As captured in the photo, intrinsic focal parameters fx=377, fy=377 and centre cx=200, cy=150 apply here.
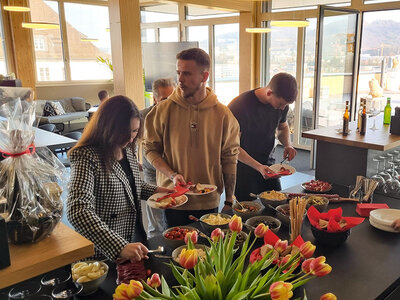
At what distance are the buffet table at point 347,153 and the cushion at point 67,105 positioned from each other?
7803 millimetres

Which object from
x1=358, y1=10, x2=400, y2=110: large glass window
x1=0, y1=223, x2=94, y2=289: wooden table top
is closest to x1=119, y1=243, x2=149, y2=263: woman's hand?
x1=0, y1=223, x2=94, y2=289: wooden table top

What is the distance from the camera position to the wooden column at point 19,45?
8539 mm

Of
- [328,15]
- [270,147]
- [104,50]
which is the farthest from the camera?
[104,50]

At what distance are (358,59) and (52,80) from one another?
23.7ft

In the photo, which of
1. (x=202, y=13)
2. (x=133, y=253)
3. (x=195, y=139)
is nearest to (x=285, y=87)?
(x=195, y=139)

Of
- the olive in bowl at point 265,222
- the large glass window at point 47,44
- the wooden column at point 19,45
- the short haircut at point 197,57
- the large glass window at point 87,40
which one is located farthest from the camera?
the large glass window at point 87,40

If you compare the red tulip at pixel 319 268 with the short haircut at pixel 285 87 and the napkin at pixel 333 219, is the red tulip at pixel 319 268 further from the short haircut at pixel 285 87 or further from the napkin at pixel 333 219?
the short haircut at pixel 285 87

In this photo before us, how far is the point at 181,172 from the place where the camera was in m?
2.36

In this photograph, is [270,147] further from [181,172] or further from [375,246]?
[375,246]

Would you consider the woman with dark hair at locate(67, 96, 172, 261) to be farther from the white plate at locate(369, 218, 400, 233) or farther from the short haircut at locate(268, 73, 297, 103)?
the short haircut at locate(268, 73, 297, 103)

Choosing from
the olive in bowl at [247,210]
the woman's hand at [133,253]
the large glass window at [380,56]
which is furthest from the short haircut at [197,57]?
the large glass window at [380,56]

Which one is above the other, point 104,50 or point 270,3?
point 270,3

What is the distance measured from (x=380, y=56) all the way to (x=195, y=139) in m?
4.98

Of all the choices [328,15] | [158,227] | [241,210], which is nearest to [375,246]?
[241,210]
